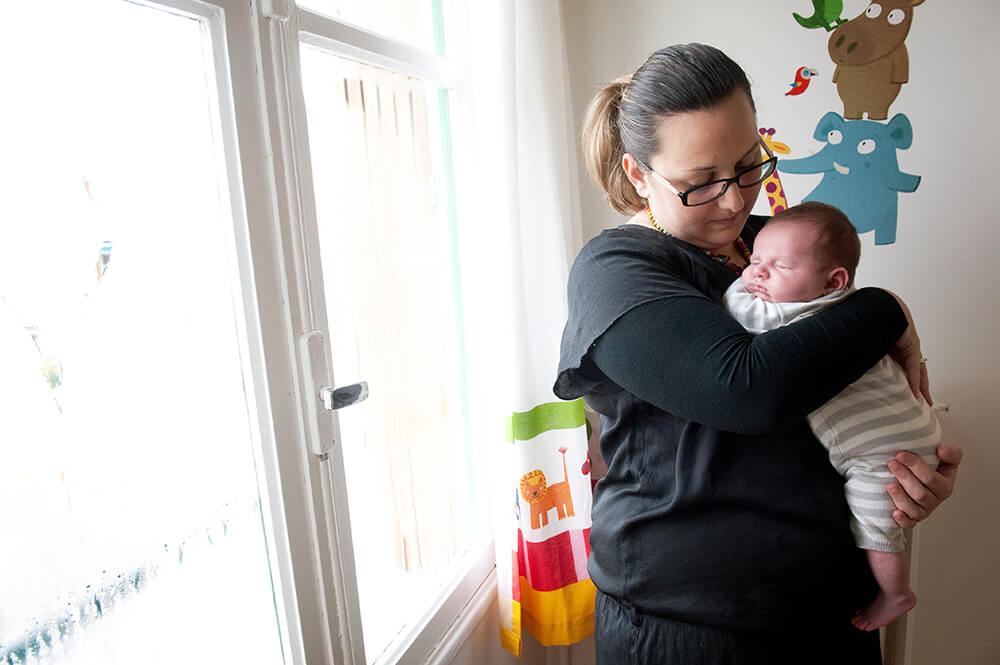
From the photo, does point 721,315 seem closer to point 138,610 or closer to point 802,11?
point 138,610

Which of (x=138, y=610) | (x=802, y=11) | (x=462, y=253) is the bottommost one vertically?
(x=138, y=610)

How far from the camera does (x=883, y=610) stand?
96 centimetres

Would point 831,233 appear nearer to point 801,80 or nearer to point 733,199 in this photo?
point 733,199

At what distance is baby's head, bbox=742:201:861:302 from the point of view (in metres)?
0.91

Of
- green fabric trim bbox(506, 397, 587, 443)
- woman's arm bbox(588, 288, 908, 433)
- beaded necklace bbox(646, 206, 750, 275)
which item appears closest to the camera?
woman's arm bbox(588, 288, 908, 433)

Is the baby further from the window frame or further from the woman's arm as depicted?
the window frame

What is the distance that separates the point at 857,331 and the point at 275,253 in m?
0.80

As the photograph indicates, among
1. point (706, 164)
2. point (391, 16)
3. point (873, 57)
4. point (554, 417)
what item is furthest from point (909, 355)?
point (391, 16)

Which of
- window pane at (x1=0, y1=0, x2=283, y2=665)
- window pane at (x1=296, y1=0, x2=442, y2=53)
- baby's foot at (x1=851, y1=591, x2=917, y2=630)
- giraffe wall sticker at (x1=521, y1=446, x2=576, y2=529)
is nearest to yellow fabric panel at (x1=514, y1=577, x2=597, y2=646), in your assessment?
giraffe wall sticker at (x1=521, y1=446, x2=576, y2=529)

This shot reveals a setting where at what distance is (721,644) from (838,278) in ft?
1.86

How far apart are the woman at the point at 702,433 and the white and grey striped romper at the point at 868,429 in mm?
22

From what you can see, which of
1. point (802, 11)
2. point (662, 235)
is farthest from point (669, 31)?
point (662, 235)

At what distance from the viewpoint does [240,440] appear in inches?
36.1

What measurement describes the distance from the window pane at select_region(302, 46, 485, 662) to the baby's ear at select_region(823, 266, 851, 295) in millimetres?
802
